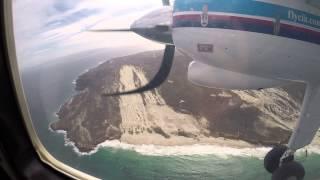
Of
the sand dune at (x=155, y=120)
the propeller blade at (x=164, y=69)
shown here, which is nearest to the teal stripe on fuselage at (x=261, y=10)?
the propeller blade at (x=164, y=69)

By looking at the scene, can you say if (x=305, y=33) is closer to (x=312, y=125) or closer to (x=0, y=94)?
(x=312, y=125)

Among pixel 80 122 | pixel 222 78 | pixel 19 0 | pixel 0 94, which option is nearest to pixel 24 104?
pixel 0 94

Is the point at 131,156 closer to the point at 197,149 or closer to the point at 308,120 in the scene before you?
the point at 197,149

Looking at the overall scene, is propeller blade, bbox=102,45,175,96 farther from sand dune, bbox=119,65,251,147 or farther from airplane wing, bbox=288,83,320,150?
airplane wing, bbox=288,83,320,150

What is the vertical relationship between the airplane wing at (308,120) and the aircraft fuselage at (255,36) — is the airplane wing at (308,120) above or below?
below

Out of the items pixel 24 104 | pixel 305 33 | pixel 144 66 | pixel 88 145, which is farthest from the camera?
pixel 24 104

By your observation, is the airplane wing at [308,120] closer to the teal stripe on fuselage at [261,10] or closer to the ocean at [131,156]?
the ocean at [131,156]
